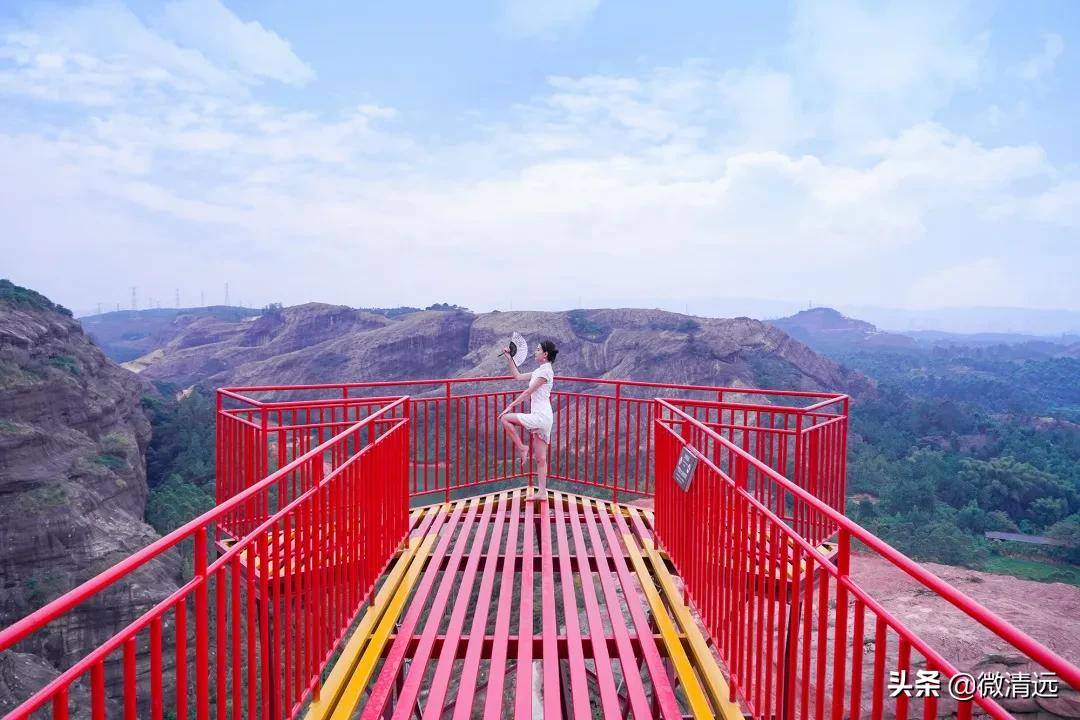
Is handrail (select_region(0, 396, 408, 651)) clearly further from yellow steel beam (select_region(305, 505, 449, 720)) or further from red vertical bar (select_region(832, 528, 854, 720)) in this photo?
red vertical bar (select_region(832, 528, 854, 720))

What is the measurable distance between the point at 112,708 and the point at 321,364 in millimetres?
59033

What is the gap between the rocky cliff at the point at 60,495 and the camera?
2661cm

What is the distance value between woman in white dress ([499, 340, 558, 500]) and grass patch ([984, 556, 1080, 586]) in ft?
103

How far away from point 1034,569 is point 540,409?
35.8 metres

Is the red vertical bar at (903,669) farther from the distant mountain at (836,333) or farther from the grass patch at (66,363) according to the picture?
the distant mountain at (836,333)

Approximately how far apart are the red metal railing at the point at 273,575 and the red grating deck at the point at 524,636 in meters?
0.25

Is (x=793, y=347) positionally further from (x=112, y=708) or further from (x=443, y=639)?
(x=443, y=639)

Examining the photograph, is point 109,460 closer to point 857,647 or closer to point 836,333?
point 857,647

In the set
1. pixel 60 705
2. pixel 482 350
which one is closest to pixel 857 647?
pixel 60 705

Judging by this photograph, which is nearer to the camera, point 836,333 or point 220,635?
point 220,635

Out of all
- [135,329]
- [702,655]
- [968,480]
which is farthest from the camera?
[135,329]

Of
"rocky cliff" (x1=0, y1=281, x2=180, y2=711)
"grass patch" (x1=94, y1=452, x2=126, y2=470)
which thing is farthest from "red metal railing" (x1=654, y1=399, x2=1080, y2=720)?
"grass patch" (x1=94, y1=452, x2=126, y2=470)

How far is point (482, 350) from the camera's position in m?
72.2

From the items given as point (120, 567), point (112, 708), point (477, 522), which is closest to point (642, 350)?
point (112, 708)
